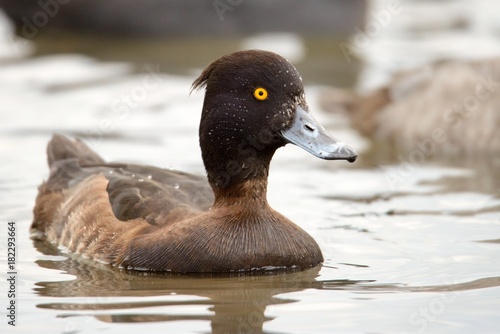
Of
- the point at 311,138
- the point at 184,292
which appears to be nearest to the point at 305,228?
the point at 311,138

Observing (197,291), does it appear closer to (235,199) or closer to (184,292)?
(184,292)

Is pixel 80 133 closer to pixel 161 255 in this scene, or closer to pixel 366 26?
pixel 161 255

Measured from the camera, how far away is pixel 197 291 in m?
6.13

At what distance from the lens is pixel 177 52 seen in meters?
15.7

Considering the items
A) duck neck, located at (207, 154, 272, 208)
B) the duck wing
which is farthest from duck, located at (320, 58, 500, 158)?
duck neck, located at (207, 154, 272, 208)

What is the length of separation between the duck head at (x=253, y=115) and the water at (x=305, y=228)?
731 mm

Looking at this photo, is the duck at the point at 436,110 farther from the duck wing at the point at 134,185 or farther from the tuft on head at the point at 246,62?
the tuft on head at the point at 246,62

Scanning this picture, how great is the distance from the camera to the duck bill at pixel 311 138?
630 cm

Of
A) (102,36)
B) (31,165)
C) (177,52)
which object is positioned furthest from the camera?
(102,36)

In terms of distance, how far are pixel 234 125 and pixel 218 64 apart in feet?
1.27

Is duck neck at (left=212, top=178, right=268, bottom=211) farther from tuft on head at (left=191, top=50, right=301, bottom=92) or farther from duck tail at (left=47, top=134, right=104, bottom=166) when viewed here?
duck tail at (left=47, top=134, right=104, bottom=166)

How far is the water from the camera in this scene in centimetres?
565

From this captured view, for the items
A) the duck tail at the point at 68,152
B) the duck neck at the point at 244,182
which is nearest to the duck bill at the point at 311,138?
the duck neck at the point at 244,182

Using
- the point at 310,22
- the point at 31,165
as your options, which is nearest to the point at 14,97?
the point at 31,165
